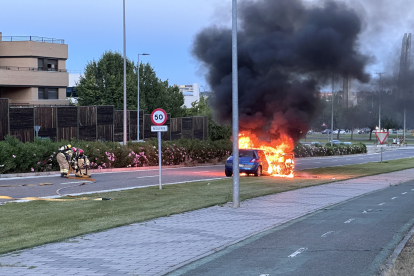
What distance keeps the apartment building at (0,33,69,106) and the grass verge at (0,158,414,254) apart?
38.3 meters

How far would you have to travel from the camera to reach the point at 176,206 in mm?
13867

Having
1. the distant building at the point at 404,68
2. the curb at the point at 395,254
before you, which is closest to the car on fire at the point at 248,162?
the distant building at the point at 404,68

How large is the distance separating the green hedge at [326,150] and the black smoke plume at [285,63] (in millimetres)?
22069

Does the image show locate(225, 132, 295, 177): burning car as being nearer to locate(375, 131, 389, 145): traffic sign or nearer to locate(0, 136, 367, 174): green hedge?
locate(0, 136, 367, 174): green hedge

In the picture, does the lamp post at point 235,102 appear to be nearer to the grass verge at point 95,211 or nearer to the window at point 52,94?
the grass verge at point 95,211

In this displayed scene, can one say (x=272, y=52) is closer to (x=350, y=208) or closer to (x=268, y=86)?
(x=268, y=86)

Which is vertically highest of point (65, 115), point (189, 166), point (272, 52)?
point (272, 52)

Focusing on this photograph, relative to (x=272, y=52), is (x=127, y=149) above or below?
below

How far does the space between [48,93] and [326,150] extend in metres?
30.0

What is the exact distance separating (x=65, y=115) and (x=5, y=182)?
65.0 ft

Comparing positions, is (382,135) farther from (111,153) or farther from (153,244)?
A: (153,244)

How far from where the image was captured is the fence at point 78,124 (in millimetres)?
36969

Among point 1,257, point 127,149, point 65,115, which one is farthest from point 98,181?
point 65,115

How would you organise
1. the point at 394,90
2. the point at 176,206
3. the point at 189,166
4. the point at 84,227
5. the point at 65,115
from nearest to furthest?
the point at 84,227 → the point at 176,206 → the point at 394,90 → the point at 189,166 → the point at 65,115
